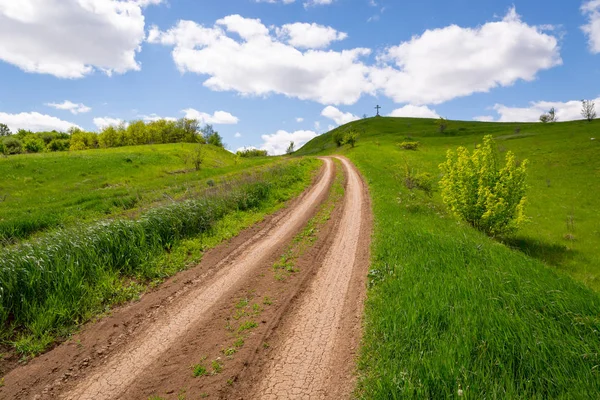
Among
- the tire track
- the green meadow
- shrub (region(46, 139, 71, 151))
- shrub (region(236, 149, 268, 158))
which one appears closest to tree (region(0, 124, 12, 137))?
shrub (region(46, 139, 71, 151))

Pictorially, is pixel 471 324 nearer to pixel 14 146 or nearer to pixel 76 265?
pixel 76 265

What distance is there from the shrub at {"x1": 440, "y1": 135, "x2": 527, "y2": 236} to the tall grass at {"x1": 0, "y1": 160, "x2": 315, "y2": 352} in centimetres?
1372

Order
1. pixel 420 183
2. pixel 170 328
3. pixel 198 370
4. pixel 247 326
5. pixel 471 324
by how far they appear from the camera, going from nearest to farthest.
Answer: pixel 471 324 → pixel 198 370 → pixel 247 326 → pixel 170 328 → pixel 420 183

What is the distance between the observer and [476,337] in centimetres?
501

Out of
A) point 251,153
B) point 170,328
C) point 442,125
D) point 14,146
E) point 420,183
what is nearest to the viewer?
point 170,328

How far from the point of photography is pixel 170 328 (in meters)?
7.18

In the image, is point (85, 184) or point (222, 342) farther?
point (85, 184)

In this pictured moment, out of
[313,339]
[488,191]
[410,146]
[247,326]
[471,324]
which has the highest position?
[410,146]

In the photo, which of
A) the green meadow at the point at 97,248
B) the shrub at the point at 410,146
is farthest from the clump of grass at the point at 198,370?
the shrub at the point at 410,146

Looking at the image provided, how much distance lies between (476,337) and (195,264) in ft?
30.1

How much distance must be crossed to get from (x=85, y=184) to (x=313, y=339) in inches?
1666

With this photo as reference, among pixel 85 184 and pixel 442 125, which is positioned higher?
pixel 442 125

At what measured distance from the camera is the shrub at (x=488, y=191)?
15.2 meters

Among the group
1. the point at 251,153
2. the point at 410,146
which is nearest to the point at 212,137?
the point at 251,153
